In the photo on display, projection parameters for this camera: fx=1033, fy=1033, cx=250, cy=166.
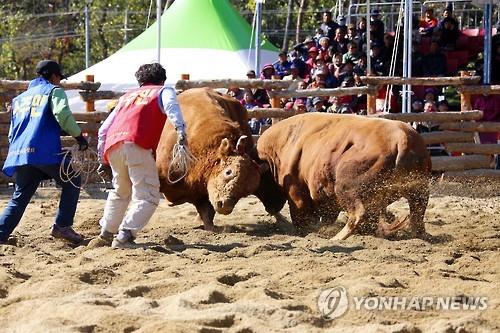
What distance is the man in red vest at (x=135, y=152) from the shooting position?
7672 millimetres

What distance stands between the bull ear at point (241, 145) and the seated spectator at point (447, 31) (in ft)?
24.7

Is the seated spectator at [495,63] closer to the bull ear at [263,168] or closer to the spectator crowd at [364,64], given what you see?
the spectator crowd at [364,64]

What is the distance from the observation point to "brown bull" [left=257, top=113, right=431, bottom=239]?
827 cm

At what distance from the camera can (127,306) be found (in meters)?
5.46

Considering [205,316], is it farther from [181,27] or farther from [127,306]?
[181,27]

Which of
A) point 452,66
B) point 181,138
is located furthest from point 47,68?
point 452,66

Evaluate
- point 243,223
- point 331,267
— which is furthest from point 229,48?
point 331,267

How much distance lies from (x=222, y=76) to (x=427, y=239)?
9.70m

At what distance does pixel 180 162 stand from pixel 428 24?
854cm

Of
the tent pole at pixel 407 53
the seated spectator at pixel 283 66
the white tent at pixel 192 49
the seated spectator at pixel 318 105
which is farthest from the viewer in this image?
the white tent at pixel 192 49

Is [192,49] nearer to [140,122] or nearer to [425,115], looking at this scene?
[425,115]

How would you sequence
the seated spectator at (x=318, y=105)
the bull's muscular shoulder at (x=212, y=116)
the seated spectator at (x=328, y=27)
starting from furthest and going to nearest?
the seated spectator at (x=328, y=27)
the seated spectator at (x=318, y=105)
the bull's muscular shoulder at (x=212, y=116)

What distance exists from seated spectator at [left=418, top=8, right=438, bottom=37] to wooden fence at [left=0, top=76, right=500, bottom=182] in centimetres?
234

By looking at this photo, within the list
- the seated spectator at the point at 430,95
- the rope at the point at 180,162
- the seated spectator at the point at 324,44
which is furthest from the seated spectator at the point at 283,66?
the rope at the point at 180,162
